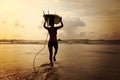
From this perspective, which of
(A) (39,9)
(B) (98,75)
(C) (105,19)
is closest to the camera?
(B) (98,75)

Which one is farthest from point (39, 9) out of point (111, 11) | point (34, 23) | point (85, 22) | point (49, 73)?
point (49, 73)

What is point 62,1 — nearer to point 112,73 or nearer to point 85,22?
point 85,22

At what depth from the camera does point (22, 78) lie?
13.6 feet

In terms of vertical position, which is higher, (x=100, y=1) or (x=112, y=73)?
(x=100, y=1)

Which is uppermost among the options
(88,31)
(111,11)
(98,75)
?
(111,11)

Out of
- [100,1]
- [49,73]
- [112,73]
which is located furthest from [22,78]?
[100,1]

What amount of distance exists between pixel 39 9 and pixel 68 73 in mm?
2944

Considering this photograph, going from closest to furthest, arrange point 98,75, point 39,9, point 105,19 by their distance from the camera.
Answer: point 98,75 → point 39,9 → point 105,19

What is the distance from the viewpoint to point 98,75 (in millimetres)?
4520

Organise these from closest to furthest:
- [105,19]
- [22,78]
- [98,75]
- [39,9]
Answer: [22,78]
[98,75]
[39,9]
[105,19]

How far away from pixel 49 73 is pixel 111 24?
3552mm

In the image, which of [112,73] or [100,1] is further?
[100,1]

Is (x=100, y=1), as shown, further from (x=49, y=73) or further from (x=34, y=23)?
(x=49, y=73)

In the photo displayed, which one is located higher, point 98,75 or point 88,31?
point 88,31
